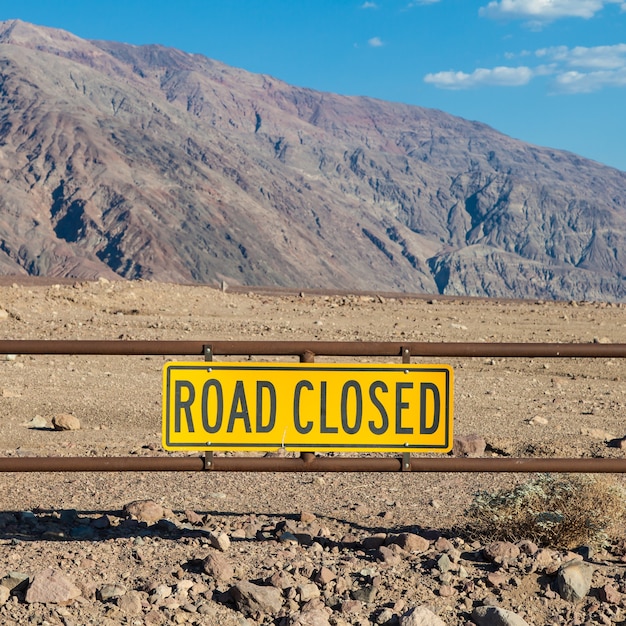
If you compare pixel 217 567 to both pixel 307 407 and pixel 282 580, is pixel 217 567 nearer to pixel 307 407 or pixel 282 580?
pixel 282 580

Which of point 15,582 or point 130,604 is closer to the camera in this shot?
point 130,604

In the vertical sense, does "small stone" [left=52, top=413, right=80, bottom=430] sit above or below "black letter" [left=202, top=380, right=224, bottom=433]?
below

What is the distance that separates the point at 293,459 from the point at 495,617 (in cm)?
135

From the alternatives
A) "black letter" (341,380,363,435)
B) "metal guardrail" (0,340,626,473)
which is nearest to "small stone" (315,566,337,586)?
"metal guardrail" (0,340,626,473)

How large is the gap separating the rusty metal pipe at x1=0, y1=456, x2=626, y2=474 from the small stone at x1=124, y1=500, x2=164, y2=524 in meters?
0.97

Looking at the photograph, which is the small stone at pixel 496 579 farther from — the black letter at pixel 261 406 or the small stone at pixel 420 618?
the black letter at pixel 261 406

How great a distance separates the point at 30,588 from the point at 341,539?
74.7 inches

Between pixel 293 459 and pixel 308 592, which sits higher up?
pixel 293 459

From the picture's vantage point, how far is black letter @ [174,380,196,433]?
501 cm

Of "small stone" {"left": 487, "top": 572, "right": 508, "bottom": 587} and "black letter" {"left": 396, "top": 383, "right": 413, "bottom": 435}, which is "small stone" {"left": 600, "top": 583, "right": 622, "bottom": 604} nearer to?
"small stone" {"left": 487, "top": 572, "right": 508, "bottom": 587}

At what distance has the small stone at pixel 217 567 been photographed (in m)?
4.76

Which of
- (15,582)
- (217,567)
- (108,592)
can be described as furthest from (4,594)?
(217,567)

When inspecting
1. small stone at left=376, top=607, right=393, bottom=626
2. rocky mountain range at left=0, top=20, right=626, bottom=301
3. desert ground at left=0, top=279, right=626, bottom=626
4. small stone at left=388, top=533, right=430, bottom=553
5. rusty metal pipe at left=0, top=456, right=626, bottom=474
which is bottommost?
small stone at left=376, top=607, right=393, bottom=626

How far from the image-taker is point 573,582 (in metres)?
4.70
